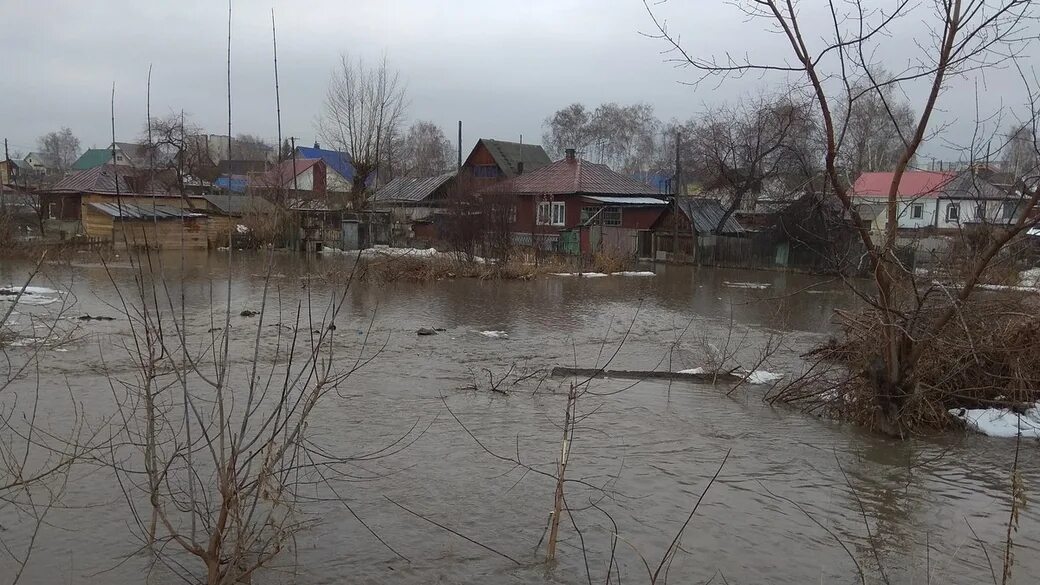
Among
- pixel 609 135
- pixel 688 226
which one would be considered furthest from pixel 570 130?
pixel 688 226

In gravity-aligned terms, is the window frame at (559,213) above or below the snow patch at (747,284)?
above

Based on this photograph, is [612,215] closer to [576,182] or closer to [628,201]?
[628,201]

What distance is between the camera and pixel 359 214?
34.8m

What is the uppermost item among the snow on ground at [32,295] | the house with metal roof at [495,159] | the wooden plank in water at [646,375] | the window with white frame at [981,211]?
the house with metal roof at [495,159]

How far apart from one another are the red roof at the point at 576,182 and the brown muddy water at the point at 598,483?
2358 centimetres

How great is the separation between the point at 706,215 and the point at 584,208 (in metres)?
5.47

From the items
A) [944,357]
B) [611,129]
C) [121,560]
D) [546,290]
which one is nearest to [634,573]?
[121,560]

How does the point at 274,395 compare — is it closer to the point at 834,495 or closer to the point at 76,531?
the point at 76,531

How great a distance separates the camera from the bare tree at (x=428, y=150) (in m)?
74.5

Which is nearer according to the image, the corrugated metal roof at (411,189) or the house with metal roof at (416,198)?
the house with metal roof at (416,198)

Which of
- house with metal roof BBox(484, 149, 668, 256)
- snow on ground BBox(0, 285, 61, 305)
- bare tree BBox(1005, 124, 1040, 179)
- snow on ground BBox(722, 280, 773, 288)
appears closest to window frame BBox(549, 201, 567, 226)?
house with metal roof BBox(484, 149, 668, 256)

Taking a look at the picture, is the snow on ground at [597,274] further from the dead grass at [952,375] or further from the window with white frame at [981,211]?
the window with white frame at [981,211]

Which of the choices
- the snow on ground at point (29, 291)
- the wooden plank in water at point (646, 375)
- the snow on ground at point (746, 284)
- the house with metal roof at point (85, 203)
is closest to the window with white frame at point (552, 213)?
the snow on ground at point (746, 284)

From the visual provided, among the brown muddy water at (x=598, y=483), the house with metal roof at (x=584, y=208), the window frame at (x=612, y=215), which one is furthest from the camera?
the window frame at (x=612, y=215)
